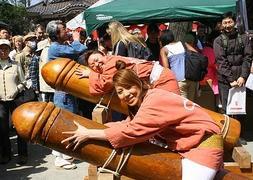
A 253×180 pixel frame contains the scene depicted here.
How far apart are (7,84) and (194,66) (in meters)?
2.52

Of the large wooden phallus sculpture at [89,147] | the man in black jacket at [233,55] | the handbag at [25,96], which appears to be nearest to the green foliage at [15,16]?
the handbag at [25,96]

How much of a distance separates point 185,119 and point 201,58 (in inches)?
155

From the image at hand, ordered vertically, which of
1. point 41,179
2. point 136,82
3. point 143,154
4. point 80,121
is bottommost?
point 41,179

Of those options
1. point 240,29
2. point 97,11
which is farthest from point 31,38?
point 240,29

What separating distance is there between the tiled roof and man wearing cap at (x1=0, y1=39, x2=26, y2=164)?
26.8 metres

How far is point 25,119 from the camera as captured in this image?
2.46m

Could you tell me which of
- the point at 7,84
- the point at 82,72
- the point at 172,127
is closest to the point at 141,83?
the point at 172,127

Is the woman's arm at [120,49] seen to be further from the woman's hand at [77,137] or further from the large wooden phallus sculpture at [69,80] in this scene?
the woman's hand at [77,137]

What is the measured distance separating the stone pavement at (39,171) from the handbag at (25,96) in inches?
31.0

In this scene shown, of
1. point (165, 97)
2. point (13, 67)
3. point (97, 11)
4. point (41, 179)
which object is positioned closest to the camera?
point (165, 97)

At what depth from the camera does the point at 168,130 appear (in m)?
2.51

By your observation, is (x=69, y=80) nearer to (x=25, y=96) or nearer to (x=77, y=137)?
(x=77, y=137)

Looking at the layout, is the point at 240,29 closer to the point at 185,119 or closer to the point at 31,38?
the point at 31,38

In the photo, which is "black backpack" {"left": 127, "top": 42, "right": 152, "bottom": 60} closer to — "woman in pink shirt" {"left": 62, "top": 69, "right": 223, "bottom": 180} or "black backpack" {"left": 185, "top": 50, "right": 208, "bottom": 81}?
"black backpack" {"left": 185, "top": 50, "right": 208, "bottom": 81}
